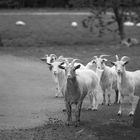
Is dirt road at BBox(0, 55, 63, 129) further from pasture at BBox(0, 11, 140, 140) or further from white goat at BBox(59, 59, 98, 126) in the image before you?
white goat at BBox(59, 59, 98, 126)

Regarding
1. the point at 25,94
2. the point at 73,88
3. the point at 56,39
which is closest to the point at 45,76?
the point at 25,94

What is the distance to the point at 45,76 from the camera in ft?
78.3

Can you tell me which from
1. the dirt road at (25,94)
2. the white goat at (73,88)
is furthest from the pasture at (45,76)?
the white goat at (73,88)

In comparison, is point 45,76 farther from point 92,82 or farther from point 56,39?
point 56,39

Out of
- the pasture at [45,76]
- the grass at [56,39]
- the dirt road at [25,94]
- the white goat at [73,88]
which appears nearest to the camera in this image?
the pasture at [45,76]

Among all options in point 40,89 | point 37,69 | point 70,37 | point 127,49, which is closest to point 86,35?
point 70,37

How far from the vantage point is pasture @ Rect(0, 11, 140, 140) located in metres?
13.4

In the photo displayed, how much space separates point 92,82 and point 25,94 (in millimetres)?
4096

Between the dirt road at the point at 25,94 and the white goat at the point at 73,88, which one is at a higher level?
the white goat at the point at 73,88

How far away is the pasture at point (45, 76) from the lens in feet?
44.0

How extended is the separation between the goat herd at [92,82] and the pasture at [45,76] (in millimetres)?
451

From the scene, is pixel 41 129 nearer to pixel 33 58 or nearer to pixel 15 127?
pixel 15 127

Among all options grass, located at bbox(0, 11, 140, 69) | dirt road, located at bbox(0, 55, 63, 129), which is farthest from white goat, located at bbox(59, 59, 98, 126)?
grass, located at bbox(0, 11, 140, 69)

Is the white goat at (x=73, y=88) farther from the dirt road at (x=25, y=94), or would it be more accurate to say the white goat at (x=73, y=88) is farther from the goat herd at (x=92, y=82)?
the dirt road at (x=25, y=94)
